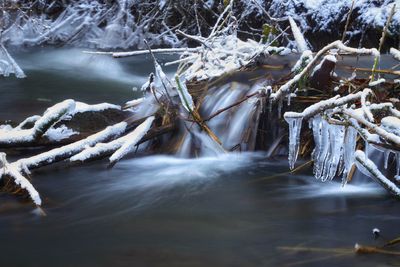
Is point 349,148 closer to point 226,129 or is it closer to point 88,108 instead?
point 226,129

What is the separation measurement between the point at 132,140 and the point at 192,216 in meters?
0.81

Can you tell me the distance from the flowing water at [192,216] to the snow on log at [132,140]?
0.18m

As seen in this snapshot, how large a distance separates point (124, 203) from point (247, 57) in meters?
1.94

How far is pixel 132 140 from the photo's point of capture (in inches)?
139

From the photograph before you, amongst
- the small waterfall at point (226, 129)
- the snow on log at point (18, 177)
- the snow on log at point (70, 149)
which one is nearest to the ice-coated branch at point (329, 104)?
the small waterfall at point (226, 129)

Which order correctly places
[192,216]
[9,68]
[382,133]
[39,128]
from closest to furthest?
[382,133] → [192,216] → [39,128] → [9,68]

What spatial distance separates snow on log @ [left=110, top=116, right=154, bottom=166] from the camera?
3.42 m

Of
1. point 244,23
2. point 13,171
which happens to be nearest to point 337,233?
point 13,171

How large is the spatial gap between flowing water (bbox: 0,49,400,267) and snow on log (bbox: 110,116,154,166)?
7.1 inches

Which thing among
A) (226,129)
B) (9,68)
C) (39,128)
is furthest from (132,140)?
(9,68)

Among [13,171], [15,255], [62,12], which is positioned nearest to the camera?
[15,255]

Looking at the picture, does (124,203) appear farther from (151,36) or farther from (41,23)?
(41,23)

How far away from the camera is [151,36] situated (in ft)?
31.2

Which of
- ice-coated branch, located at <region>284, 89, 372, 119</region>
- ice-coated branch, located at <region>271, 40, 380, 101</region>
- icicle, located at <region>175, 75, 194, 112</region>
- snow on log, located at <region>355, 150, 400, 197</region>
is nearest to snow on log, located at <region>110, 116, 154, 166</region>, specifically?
icicle, located at <region>175, 75, 194, 112</region>
